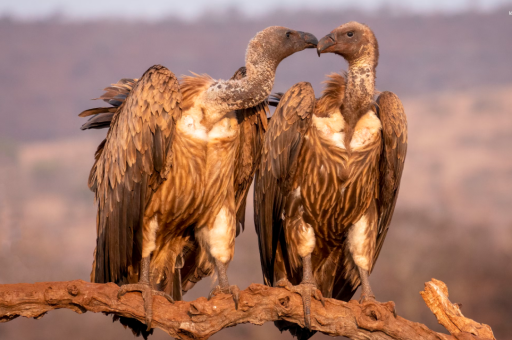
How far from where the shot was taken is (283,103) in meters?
5.00

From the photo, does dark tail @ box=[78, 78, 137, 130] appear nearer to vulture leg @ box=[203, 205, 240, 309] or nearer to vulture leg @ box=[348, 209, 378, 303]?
vulture leg @ box=[203, 205, 240, 309]

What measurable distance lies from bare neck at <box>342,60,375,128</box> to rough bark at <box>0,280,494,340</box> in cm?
145

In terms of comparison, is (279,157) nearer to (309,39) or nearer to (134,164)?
(309,39)

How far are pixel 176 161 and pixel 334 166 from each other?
127 centimetres

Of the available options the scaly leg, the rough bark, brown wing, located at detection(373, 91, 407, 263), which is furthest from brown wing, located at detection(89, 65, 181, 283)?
brown wing, located at detection(373, 91, 407, 263)

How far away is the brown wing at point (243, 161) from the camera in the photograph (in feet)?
17.4

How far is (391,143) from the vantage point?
502 cm

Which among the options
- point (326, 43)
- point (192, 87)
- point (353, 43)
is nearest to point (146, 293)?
point (192, 87)

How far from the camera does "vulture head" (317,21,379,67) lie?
16.3ft

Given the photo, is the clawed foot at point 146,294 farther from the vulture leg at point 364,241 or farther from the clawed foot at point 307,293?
the vulture leg at point 364,241

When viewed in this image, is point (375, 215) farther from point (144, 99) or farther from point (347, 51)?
point (144, 99)

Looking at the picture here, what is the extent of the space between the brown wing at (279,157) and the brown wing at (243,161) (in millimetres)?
200

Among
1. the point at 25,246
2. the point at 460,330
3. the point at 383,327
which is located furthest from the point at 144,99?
the point at 25,246

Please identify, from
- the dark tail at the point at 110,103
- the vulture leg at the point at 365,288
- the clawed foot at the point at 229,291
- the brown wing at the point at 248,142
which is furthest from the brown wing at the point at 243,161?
the vulture leg at the point at 365,288
